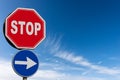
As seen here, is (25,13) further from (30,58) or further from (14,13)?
(30,58)

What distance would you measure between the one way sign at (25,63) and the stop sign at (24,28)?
200 mm

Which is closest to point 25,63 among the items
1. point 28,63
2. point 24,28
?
point 28,63

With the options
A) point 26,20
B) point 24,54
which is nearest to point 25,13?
point 26,20

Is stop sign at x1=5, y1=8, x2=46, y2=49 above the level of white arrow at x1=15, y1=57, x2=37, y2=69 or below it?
above

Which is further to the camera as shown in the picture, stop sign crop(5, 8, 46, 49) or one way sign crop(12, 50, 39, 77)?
stop sign crop(5, 8, 46, 49)

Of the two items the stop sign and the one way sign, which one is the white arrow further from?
the stop sign

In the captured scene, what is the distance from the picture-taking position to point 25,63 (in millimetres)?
14391

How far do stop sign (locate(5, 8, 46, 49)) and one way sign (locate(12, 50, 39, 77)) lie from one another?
200mm

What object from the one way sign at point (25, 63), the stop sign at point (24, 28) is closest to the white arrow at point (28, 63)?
the one way sign at point (25, 63)

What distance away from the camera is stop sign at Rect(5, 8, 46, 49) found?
14.4 m

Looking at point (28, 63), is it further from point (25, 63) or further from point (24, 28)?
point (24, 28)

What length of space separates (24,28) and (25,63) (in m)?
0.90

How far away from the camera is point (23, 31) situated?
14.4 m

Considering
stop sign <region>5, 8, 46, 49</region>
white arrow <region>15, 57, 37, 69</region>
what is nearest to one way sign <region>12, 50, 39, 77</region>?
white arrow <region>15, 57, 37, 69</region>
